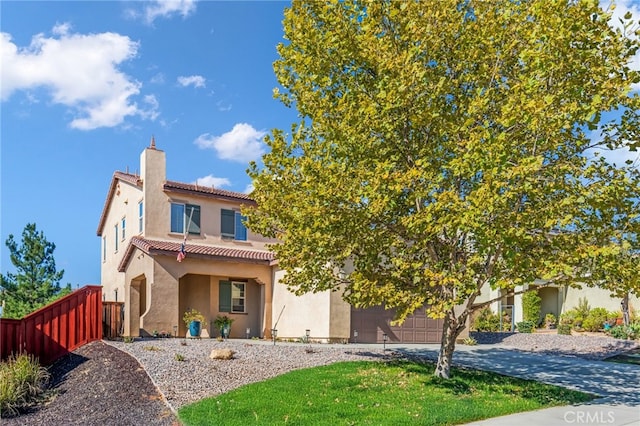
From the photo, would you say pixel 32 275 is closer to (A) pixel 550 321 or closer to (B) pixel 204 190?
(B) pixel 204 190

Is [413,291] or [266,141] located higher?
[266,141]

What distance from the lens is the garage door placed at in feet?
65.9

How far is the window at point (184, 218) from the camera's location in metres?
23.4

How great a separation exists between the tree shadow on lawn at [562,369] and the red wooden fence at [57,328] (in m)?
9.38

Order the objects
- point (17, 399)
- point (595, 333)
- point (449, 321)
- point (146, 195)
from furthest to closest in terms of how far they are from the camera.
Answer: point (595, 333) < point (146, 195) < point (449, 321) < point (17, 399)

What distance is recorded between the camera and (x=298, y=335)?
21.2 metres

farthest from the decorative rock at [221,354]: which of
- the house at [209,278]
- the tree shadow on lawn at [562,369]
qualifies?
the house at [209,278]

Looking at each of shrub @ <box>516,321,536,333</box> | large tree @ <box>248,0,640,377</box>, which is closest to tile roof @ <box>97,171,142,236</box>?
large tree @ <box>248,0,640,377</box>

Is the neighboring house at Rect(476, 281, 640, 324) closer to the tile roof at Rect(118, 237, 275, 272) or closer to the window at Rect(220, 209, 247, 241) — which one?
the tile roof at Rect(118, 237, 275, 272)

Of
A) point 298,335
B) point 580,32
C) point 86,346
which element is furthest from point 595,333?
point 86,346

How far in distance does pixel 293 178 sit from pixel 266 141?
990 millimetres

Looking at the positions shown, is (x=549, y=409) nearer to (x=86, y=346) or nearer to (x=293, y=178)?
(x=293, y=178)

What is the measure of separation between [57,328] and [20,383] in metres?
3.60

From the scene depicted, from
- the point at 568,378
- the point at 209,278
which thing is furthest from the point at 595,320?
the point at 209,278
